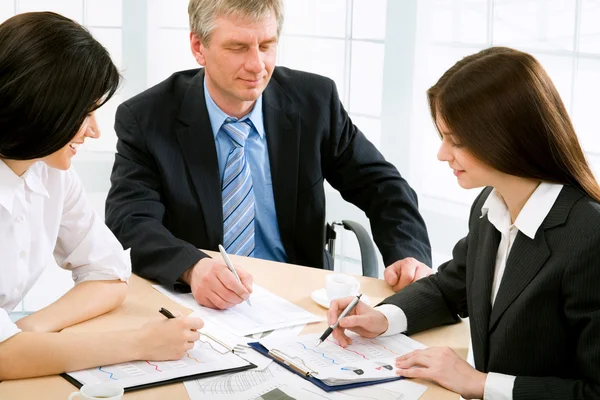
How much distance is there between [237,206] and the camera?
276cm

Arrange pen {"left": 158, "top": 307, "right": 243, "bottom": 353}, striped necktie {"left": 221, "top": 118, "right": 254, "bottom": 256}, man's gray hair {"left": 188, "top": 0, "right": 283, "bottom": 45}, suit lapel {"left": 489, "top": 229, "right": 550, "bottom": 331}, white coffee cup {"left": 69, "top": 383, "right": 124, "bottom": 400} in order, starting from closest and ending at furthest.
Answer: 1. white coffee cup {"left": 69, "top": 383, "right": 124, "bottom": 400}
2. suit lapel {"left": 489, "top": 229, "right": 550, "bottom": 331}
3. pen {"left": 158, "top": 307, "right": 243, "bottom": 353}
4. man's gray hair {"left": 188, "top": 0, "right": 283, "bottom": 45}
5. striped necktie {"left": 221, "top": 118, "right": 254, "bottom": 256}

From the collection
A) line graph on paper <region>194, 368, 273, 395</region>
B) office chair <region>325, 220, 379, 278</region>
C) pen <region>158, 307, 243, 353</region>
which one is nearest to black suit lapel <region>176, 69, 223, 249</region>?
office chair <region>325, 220, 379, 278</region>

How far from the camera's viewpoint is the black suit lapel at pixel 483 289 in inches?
73.4

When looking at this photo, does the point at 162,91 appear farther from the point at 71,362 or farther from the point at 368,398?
the point at 368,398

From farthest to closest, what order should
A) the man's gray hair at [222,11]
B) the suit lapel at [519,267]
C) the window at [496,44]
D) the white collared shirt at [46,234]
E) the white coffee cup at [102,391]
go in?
the window at [496,44], the man's gray hair at [222,11], the white collared shirt at [46,234], the suit lapel at [519,267], the white coffee cup at [102,391]

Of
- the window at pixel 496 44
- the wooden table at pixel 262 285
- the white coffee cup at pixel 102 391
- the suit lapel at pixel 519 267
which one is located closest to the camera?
the white coffee cup at pixel 102 391

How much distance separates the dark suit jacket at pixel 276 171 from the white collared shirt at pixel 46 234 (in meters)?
0.31

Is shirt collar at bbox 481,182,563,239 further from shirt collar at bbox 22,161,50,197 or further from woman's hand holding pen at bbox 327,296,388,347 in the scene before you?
shirt collar at bbox 22,161,50,197

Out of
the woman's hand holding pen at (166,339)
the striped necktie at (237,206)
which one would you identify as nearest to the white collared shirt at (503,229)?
the woman's hand holding pen at (166,339)


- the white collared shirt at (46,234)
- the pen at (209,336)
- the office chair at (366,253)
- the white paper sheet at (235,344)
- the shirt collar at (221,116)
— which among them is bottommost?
the office chair at (366,253)

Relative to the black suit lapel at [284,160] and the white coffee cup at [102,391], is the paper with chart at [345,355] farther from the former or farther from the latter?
the black suit lapel at [284,160]

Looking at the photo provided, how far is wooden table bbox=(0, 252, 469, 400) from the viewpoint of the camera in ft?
5.33

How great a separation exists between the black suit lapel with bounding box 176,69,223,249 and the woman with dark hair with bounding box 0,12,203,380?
0.58 metres

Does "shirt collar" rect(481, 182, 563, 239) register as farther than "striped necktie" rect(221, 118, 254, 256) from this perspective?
No
